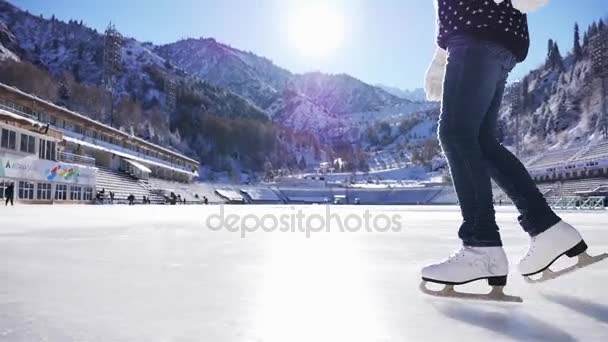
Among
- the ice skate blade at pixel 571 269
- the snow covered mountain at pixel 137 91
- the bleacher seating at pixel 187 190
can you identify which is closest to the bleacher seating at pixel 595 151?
the bleacher seating at pixel 187 190

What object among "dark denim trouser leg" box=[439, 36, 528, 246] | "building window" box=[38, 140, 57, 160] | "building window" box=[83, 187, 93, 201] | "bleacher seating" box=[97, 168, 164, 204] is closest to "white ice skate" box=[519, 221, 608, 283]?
"dark denim trouser leg" box=[439, 36, 528, 246]

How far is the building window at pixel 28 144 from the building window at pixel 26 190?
1.74 metres

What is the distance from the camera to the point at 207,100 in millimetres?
122000

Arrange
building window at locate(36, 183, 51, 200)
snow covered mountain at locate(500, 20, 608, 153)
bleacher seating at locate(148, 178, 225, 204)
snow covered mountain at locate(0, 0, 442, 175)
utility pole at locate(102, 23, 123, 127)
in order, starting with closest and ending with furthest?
building window at locate(36, 183, 51, 200), bleacher seating at locate(148, 178, 225, 204), utility pole at locate(102, 23, 123, 127), snow covered mountain at locate(0, 0, 442, 175), snow covered mountain at locate(500, 20, 608, 153)

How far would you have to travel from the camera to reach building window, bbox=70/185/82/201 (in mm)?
26102

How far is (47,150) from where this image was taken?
24562 millimetres

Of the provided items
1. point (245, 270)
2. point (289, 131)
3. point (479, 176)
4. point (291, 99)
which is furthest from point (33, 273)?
point (291, 99)

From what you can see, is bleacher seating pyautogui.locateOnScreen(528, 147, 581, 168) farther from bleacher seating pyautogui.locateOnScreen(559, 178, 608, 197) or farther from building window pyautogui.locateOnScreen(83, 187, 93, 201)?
building window pyautogui.locateOnScreen(83, 187, 93, 201)

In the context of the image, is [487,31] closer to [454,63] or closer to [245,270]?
[454,63]

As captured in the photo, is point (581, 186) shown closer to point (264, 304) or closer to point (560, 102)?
point (264, 304)

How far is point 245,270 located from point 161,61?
14469 centimetres

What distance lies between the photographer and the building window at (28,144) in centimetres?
2202

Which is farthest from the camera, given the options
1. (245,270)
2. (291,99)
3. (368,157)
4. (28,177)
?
(291,99)

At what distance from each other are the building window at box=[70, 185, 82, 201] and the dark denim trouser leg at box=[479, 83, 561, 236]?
27992mm
